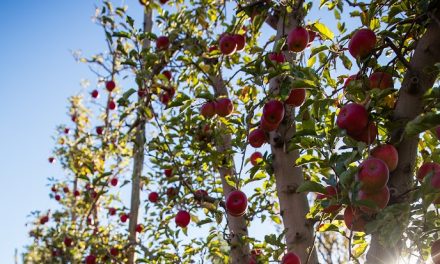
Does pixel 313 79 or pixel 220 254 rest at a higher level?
pixel 313 79

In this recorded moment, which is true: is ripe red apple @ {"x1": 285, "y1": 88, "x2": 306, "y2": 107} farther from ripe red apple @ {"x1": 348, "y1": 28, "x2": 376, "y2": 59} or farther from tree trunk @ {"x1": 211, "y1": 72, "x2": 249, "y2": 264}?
tree trunk @ {"x1": 211, "y1": 72, "x2": 249, "y2": 264}

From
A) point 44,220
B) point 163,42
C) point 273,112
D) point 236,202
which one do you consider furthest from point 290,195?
point 44,220

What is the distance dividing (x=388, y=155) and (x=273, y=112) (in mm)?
836

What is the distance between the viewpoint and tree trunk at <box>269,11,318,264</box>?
213cm

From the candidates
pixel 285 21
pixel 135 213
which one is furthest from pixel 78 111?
pixel 285 21

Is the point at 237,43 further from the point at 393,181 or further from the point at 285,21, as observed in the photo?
the point at 393,181

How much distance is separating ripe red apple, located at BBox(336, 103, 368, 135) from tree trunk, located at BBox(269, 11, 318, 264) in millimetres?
860

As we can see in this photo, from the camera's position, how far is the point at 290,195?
2229 millimetres

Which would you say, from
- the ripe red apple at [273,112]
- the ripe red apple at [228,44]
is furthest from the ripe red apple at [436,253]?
the ripe red apple at [228,44]

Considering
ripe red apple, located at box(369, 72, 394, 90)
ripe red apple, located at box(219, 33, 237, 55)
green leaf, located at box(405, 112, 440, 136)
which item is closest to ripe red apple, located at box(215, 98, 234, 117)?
ripe red apple, located at box(219, 33, 237, 55)

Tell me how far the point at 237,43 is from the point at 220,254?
177 cm

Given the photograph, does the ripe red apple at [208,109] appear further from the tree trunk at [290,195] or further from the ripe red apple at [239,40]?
the ripe red apple at [239,40]

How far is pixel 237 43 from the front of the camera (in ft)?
9.81

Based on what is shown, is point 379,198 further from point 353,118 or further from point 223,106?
point 223,106
